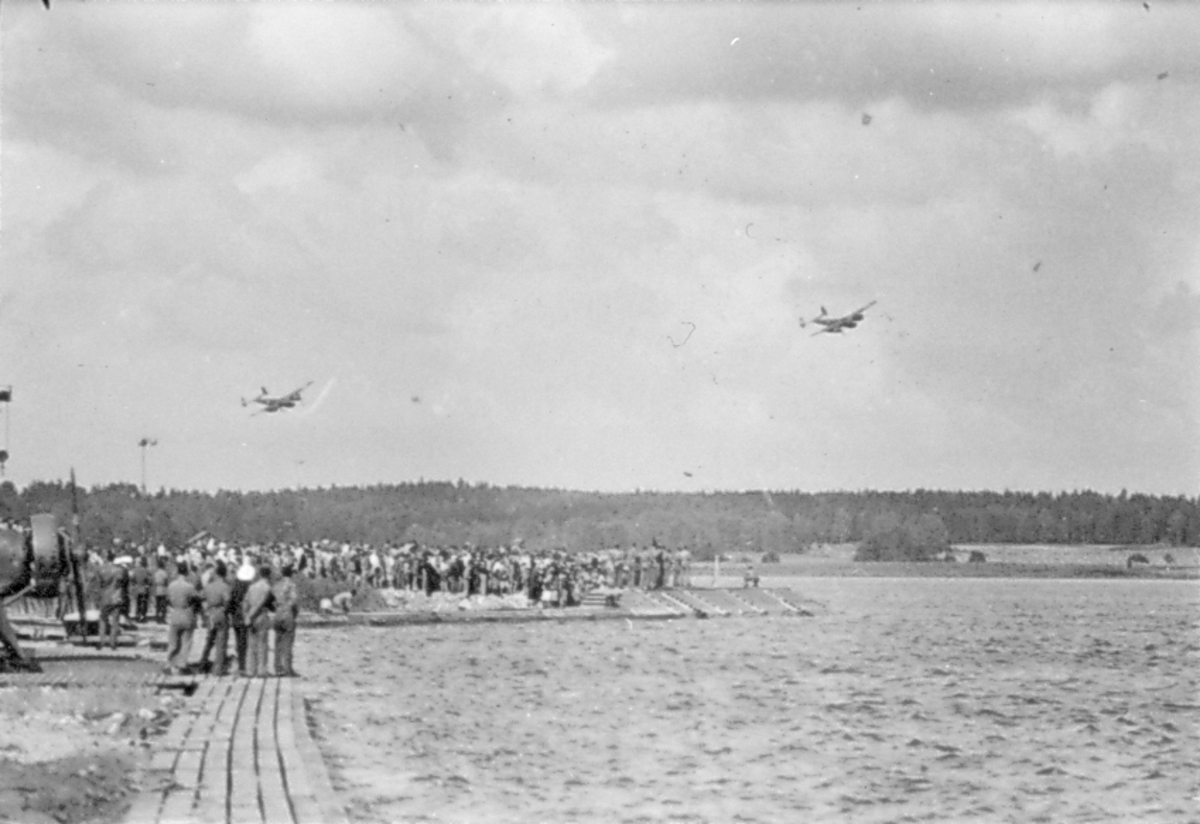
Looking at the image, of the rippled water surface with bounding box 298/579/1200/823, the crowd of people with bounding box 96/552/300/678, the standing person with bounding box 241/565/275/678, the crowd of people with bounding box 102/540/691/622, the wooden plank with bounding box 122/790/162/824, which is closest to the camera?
the wooden plank with bounding box 122/790/162/824

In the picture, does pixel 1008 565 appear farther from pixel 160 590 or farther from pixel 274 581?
pixel 274 581

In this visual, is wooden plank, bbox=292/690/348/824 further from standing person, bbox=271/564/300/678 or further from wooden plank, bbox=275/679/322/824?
standing person, bbox=271/564/300/678

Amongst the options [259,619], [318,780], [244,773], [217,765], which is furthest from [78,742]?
[259,619]

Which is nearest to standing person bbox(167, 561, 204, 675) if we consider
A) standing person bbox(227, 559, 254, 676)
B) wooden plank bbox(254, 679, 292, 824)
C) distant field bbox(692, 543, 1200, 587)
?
standing person bbox(227, 559, 254, 676)

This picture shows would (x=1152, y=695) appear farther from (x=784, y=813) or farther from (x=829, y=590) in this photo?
(x=829, y=590)

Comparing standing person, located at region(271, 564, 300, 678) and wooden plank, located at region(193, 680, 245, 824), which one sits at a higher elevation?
standing person, located at region(271, 564, 300, 678)

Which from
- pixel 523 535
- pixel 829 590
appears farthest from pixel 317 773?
pixel 523 535

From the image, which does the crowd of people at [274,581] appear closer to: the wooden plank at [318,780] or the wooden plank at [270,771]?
the wooden plank at [270,771]

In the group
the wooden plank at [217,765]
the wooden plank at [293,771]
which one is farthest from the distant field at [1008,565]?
the wooden plank at [293,771]
